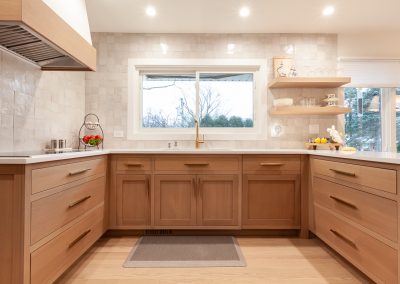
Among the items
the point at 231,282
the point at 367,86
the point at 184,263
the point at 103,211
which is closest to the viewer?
the point at 231,282

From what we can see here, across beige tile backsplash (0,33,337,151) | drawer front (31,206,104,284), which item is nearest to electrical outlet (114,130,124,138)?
beige tile backsplash (0,33,337,151)

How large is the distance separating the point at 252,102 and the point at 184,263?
→ 2.10 meters

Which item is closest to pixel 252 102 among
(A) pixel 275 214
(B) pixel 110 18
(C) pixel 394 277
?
(A) pixel 275 214

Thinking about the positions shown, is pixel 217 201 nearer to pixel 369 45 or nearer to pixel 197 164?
pixel 197 164

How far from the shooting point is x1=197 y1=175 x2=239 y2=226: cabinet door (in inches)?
103

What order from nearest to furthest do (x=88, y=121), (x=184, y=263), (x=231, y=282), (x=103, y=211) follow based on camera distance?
(x=231, y=282)
(x=184, y=263)
(x=103, y=211)
(x=88, y=121)

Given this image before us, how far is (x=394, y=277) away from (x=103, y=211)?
2.17 m

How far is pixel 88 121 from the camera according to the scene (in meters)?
3.29

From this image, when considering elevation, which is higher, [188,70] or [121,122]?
[188,70]

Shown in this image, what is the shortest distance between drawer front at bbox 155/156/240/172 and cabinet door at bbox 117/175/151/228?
202 mm

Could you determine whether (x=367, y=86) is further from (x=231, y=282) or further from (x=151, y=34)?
(x=231, y=282)

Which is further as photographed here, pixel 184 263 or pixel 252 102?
pixel 252 102

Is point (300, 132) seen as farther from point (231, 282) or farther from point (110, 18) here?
point (110, 18)

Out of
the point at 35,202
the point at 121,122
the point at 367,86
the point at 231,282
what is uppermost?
the point at 367,86
